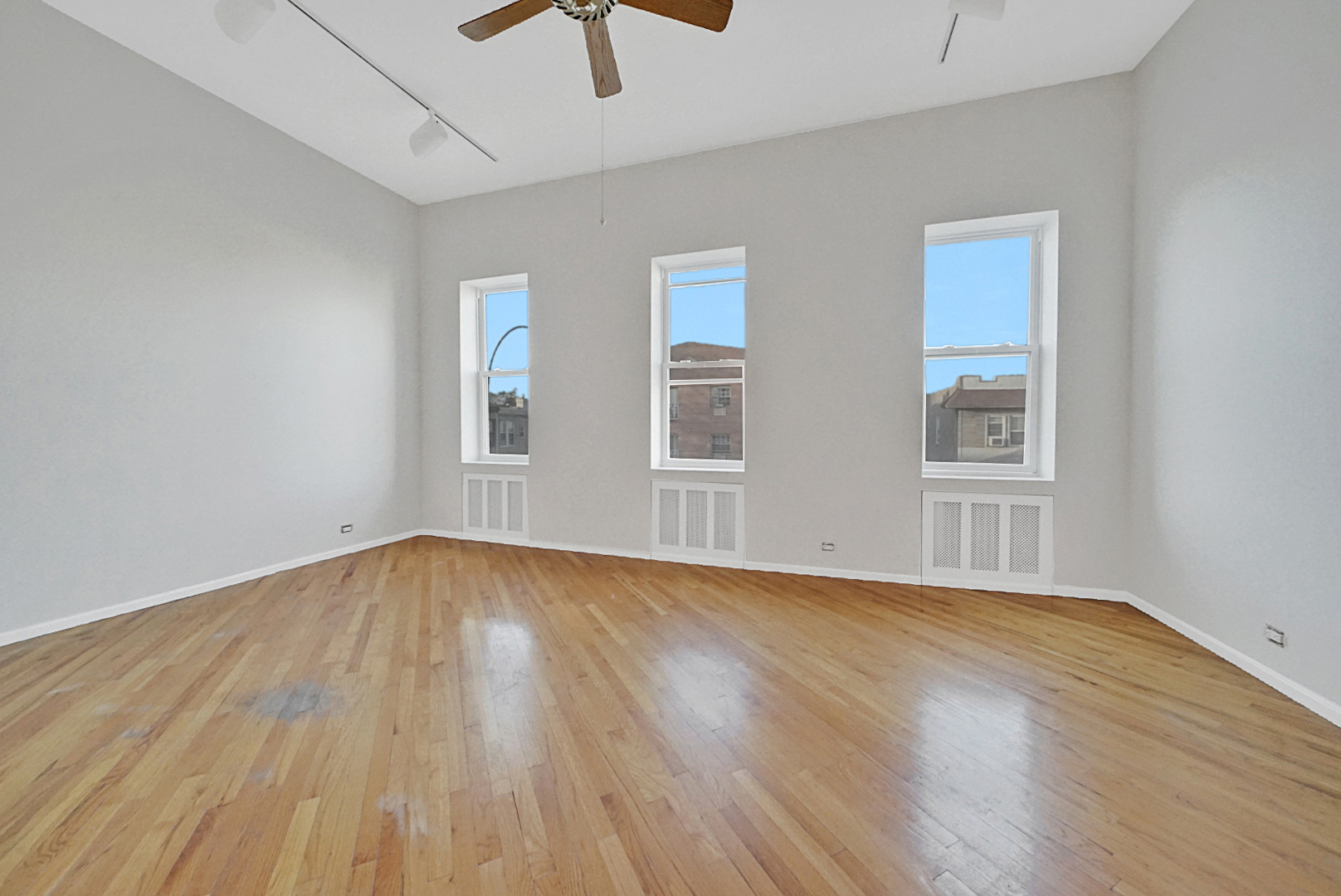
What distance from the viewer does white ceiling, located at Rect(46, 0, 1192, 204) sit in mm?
2969

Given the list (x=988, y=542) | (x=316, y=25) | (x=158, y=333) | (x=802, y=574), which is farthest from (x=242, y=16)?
(x=988, y=542)

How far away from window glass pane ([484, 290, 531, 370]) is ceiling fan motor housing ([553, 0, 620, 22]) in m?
3.13

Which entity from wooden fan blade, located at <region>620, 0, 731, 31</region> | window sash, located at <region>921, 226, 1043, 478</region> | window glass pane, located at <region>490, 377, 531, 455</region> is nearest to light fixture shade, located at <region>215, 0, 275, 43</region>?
wooden fan blade, located at <region>620, 0, 731, 31</region>

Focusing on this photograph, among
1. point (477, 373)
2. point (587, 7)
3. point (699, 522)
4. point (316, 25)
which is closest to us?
point (587, 7)

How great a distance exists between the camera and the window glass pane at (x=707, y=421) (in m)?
4.50

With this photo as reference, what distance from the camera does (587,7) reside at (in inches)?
88.8

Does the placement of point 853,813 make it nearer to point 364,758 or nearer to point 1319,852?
point 1319,852

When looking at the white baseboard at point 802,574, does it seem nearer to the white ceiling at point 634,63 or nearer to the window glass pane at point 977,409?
the window glass pane at point 977,409

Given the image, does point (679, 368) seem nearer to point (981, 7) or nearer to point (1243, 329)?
point (981, 7)

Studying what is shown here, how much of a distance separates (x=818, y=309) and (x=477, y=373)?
3412mm

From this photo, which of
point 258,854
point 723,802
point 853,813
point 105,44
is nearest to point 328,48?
point 105,44

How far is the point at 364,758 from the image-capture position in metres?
1.83

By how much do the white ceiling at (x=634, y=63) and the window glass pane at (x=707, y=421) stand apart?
1.95 metres

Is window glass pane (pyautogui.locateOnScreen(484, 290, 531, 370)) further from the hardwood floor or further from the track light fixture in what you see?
the hardwood floor
